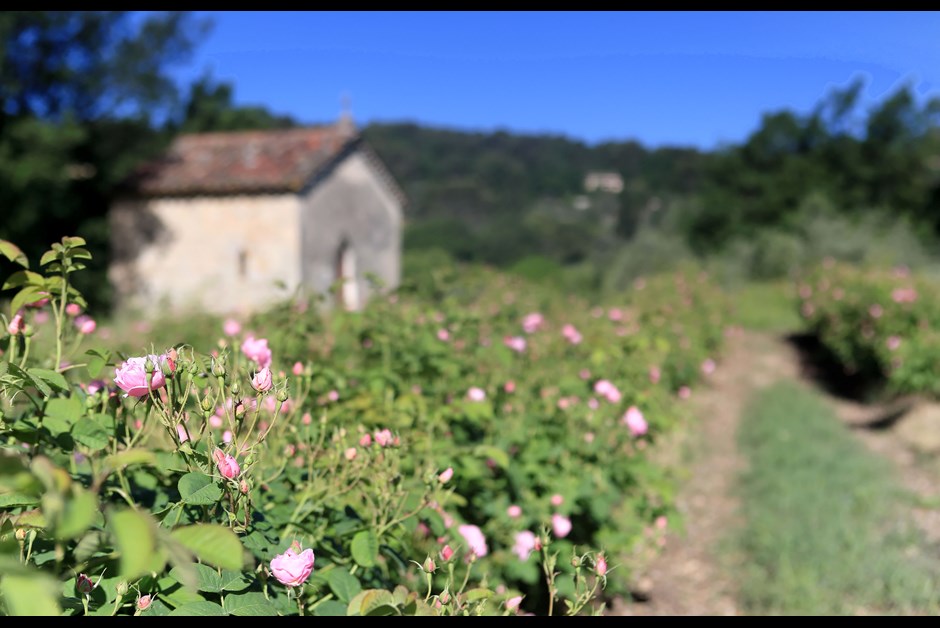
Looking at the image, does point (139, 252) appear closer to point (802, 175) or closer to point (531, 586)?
point (531, 586)

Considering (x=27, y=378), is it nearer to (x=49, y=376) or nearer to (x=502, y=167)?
(x=49, y=376)

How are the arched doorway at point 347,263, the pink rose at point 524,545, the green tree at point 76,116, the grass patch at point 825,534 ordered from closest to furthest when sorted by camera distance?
the pink rose at point 524,545 → the grass patch at point 825,534 → the green tree at point 76,116 → the arched doorway at point 347,263

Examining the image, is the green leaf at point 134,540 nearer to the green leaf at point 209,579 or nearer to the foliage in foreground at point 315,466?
the foliage in foreground at point 315,466

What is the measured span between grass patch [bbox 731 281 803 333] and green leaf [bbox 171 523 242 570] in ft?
40.4

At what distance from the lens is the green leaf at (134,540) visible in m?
0.49

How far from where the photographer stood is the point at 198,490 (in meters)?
0.95

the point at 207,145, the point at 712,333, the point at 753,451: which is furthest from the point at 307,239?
the point at 753,451

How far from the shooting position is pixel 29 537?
3.40ft

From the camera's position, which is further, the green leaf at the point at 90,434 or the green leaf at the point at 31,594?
the green leaf at the point at 90,434

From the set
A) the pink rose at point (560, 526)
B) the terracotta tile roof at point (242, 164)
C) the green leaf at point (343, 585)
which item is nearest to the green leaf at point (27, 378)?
the green leaf at point (343, 585)

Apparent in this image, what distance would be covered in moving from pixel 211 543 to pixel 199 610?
0.47m

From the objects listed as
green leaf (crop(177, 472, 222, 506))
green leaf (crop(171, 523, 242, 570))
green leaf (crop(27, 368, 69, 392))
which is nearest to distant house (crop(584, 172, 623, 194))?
green leaf (crop(27, 368, 69, 392))

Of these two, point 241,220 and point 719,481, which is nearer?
point 719,481

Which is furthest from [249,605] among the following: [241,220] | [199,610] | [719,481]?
[241,220]
